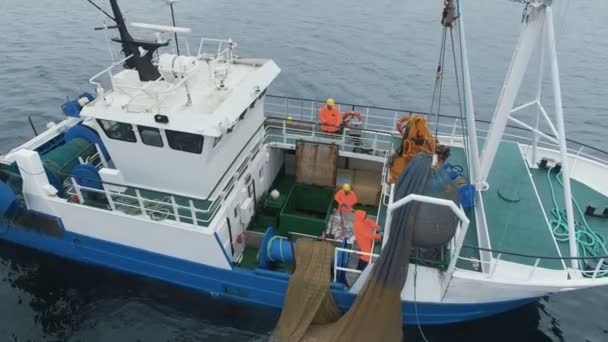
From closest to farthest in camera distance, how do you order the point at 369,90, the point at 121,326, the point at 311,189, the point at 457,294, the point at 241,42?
the point at 457,294
the point at 121,326
the point at 311,189
the point at 369,90
the point at 241,42

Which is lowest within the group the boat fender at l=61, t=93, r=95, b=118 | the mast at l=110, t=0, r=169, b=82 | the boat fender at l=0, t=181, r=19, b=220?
the boat fender at l=0, t=181, r=19, b=220

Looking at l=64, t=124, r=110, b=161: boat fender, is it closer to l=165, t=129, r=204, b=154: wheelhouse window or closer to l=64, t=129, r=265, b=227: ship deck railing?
l=64, t=129, r=265, b=227: ship deck railing

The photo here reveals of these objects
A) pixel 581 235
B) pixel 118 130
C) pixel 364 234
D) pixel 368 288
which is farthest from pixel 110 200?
pixel 581 235

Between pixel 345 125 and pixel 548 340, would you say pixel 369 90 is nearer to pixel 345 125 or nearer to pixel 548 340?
pixel 345 125

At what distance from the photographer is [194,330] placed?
382 inches

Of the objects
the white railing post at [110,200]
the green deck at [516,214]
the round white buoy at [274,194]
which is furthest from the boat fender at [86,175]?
the green deck at [516,214]

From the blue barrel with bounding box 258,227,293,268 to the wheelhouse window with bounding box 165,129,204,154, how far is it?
2.34 metres

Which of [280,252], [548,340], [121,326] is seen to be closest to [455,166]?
[548,340]

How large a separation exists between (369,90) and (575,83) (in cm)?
1272

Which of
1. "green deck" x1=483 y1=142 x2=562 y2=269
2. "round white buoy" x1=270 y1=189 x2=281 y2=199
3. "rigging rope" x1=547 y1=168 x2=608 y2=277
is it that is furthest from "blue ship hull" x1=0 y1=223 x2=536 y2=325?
"round white buoy" x1=270 y1=189 x2=281 y2=199

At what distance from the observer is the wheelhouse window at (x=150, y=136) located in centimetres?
866

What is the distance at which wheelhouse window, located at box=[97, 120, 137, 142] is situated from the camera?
8.77 metres

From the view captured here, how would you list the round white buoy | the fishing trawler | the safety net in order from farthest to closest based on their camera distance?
the round white buoy → the fishing trawler → the safety net

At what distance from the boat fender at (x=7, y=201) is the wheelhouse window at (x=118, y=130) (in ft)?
9.60
